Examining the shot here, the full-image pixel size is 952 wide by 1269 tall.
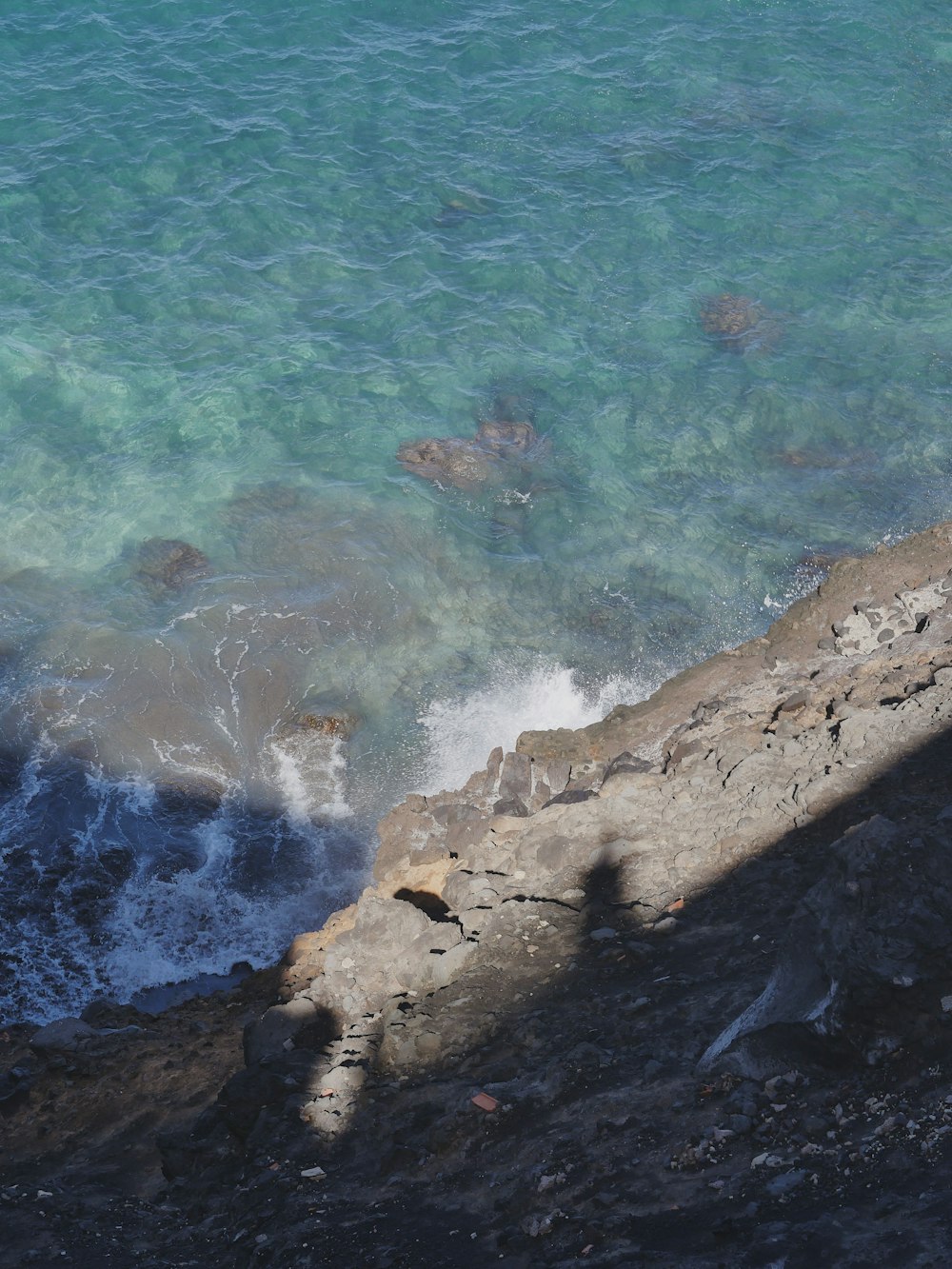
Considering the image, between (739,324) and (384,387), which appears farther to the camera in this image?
(739,324)

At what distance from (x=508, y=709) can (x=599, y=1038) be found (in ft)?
28.1

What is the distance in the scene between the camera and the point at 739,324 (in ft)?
84.4

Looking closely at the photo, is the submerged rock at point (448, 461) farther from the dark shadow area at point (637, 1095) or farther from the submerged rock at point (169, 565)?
the dark shadow area at point (637, 1095)

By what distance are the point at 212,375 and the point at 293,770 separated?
9.49 metres

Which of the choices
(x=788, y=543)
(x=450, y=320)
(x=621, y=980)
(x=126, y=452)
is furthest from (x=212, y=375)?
(x=621, y=980)

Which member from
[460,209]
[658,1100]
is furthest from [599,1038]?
[460,209]

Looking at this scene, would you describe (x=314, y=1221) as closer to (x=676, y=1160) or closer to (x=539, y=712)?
(x=676, y=1160)

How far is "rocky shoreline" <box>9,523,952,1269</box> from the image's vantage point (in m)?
8.99

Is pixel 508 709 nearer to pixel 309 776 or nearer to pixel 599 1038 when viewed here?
pixel 309 776

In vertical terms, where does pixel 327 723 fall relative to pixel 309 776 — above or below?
above

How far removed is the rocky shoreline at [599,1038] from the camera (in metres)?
8.99

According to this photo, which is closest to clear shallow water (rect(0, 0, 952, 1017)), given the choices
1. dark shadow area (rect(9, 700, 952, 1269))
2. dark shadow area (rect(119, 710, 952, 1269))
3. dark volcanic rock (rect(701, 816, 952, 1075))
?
dark shadow area (rect(9, 700, 952, 1269))

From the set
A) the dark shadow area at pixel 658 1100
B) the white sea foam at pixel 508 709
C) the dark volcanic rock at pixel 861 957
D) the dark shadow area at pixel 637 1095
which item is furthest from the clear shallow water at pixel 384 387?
the dark volcanic rock at pixel 861 957

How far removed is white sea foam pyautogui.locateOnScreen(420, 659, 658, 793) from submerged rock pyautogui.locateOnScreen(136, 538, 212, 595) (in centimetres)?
503
